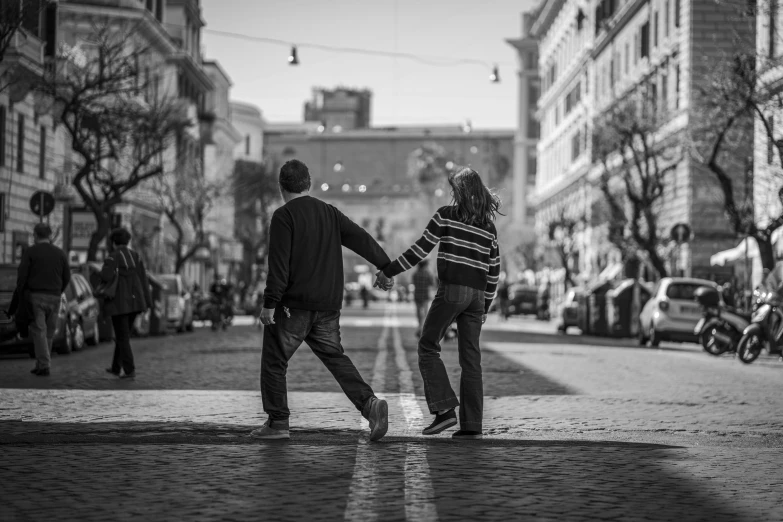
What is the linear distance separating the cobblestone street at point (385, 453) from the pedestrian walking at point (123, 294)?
16.1 inches

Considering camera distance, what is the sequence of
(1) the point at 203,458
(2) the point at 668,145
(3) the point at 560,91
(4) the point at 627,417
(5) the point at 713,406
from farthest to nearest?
(3) the point at 560,91, (2) the point at 668,145, (5) the point at 713,406, (4) the point at 627,417, (1) the point at 203,458

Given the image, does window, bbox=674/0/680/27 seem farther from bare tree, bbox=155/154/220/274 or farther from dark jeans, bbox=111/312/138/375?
dark jeans, bbox=111/312/138/375

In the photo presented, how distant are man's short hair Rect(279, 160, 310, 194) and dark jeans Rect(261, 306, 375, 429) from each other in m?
0.79

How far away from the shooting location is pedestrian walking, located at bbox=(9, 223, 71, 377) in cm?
1762

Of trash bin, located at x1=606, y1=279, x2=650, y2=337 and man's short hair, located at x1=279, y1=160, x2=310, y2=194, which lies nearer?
man's short hair, located at x1=279, y1=160, x2=310, y2=194

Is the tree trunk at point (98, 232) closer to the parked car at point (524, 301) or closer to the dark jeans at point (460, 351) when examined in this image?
the dark jeans at point (460, 351)

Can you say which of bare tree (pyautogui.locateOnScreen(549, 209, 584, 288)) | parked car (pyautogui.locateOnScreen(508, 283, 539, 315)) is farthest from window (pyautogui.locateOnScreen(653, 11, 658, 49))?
bare tree (pyautogui.locateOnScreen(549, 209, 584, 288))

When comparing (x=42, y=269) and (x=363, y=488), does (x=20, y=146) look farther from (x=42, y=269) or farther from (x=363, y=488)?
(x=363, y=488)

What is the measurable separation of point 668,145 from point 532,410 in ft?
123

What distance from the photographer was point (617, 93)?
67188 mm

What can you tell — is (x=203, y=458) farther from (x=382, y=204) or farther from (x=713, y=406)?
(x=382, y=204)

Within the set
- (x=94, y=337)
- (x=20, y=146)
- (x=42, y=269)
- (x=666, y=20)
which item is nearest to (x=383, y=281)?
(x=42, y=269)

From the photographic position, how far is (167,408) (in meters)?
13.1

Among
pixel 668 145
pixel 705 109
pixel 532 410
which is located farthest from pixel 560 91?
pixel 532 410
